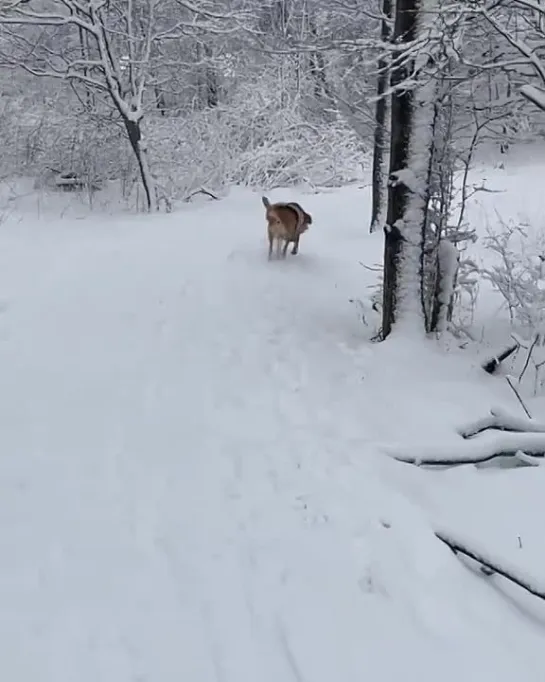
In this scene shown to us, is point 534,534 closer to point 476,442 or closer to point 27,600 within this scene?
point 476,442

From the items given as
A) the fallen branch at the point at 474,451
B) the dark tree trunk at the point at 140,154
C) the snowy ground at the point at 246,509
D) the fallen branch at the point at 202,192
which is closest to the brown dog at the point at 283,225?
the snowy ground at the point at 246,509

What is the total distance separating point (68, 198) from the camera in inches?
571

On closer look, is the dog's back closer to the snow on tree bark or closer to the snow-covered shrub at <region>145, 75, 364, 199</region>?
the snow on tree bark

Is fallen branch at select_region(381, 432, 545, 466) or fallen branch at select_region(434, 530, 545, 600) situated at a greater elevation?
fallen branch at select_region(434, 530, 545, 600)

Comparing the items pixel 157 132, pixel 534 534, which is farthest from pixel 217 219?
pixel 534 534

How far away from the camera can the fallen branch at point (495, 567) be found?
2.49 m

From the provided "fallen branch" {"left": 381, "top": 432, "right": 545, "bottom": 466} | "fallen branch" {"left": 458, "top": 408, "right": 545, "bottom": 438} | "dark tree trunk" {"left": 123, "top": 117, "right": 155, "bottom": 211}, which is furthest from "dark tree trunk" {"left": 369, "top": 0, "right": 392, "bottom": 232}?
"fallen branch" {"left": 381, "top": 432, "right": 545, "bottom": 466}

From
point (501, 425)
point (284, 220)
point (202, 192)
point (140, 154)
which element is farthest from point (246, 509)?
point (202, 192)

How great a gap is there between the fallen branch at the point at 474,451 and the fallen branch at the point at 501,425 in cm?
14

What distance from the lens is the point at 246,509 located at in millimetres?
3283

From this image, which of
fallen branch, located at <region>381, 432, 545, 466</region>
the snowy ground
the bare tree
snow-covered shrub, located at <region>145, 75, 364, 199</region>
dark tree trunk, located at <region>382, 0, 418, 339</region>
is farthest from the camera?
snow-covered shrub, located at <region>145, 75, 364, 199</region>

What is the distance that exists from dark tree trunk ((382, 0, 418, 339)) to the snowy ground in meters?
0.53

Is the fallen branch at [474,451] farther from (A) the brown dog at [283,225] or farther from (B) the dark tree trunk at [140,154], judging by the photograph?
(B) the dark tree trunk at [140,154]

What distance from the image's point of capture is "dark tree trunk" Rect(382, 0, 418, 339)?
5215 mm
